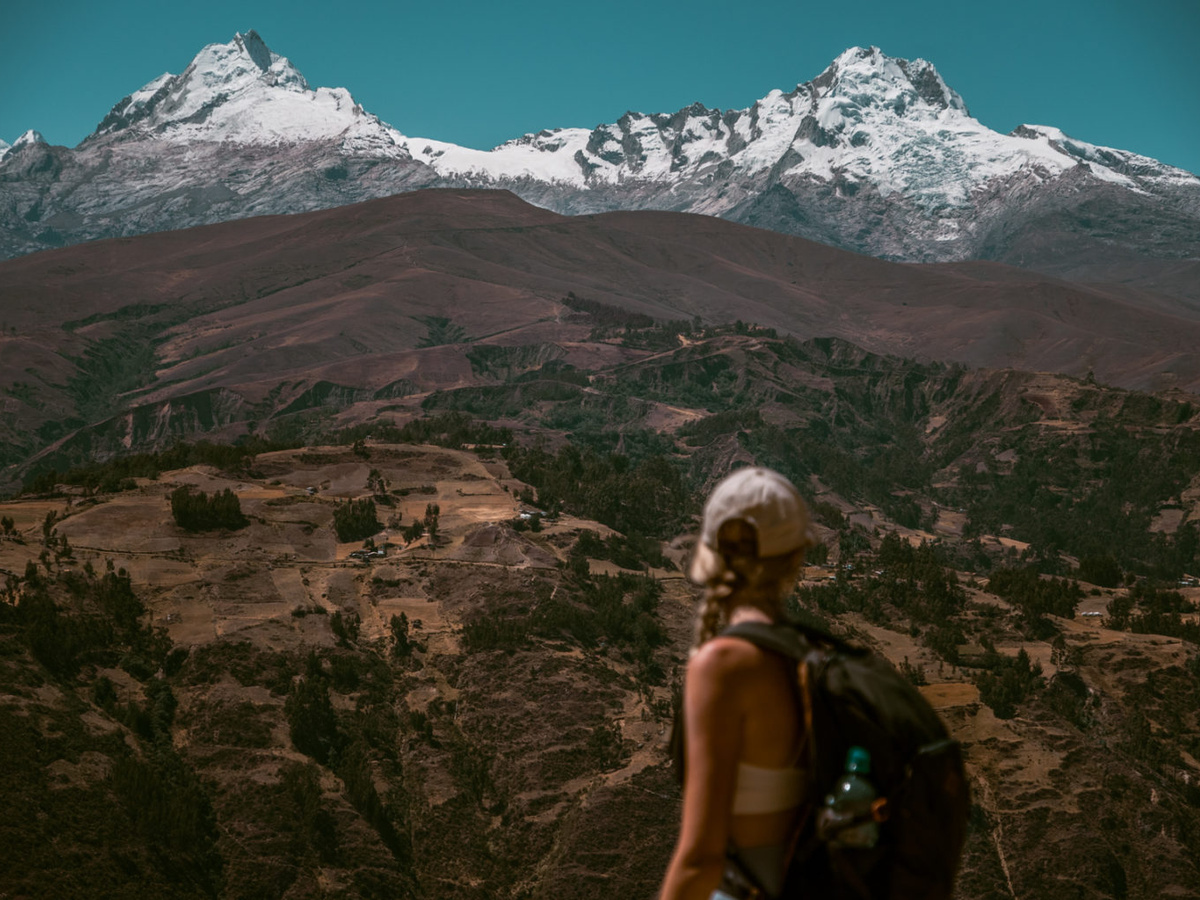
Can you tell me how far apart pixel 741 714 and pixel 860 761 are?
43cm

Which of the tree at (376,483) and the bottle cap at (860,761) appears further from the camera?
the tree at (376,483)

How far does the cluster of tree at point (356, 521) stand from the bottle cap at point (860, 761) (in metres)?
65.5

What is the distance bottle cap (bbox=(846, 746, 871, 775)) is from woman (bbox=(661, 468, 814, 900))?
0.18 metres

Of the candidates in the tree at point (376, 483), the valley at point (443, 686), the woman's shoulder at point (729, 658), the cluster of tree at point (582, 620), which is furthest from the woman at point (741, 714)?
the tree at point (376, 483)

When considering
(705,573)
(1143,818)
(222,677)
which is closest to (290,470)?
(222,677)

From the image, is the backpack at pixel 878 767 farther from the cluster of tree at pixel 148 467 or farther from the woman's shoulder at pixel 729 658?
the cluster of tree at pixel 148 467

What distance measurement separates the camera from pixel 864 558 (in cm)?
7919

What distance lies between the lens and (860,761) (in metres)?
3.99

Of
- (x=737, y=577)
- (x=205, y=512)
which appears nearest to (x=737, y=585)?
(x=737, y=577)

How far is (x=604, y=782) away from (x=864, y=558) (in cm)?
3543

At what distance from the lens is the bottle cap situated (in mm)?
3988

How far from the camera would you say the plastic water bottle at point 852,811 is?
399cm

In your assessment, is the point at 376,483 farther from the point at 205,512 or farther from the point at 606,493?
the point at 606,493

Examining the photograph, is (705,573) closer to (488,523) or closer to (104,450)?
(488,523)
